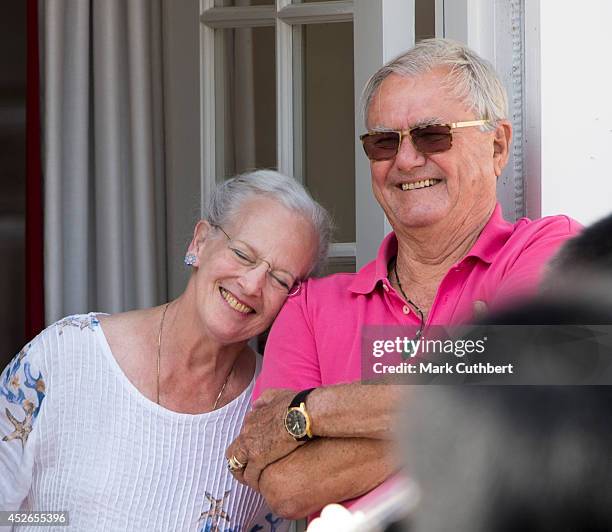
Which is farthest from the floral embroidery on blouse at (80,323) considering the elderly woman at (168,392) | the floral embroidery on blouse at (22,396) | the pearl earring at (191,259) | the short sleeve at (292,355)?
the short sleeve at (292,355)

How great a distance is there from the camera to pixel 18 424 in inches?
90.5

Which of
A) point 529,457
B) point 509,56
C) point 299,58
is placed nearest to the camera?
point 529,457

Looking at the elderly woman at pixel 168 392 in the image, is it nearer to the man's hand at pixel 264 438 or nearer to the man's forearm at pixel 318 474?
the man's hand at pixel 264 438

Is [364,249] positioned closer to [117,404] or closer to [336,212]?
[336,212]

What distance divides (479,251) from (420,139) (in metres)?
0.25

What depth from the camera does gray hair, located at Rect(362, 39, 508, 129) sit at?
197 cm

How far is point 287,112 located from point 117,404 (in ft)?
3.76

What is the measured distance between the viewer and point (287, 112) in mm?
3082

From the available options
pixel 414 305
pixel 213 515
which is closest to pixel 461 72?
pixel 414 305

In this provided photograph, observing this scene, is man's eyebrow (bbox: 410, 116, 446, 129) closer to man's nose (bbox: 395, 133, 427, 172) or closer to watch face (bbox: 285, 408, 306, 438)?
man's nose (bbox: 395, 133, 427, 172)

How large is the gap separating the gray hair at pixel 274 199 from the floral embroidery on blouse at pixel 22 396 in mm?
547

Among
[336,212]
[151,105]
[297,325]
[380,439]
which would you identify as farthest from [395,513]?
[151,105]

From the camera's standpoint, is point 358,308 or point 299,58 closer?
point 358,308

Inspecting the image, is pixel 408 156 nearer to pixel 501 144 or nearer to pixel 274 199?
pixel 501 144
